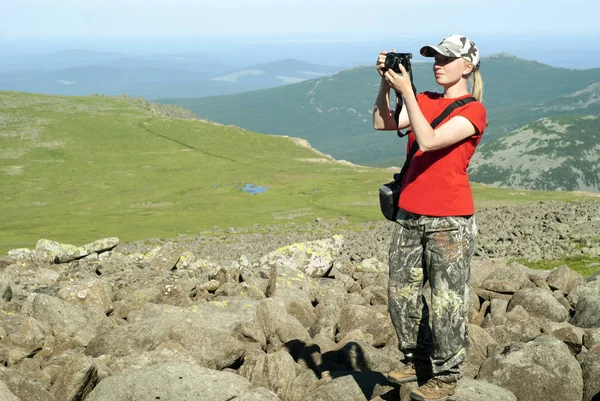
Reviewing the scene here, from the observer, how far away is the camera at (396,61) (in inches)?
369

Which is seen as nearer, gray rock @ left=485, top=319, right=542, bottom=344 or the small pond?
gray rock @ left=485, top=319, right=542, bottom=344

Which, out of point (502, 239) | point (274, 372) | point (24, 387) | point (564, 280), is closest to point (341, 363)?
point (274, 372)

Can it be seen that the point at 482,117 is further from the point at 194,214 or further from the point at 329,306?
the point at 194,214

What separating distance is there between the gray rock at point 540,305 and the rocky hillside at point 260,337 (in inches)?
1.2

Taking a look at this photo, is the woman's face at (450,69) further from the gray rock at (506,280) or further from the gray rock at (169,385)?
the gray rock at (506,280)

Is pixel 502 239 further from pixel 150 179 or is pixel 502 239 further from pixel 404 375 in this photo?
pixel 150 179

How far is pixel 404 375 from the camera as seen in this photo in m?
10.5

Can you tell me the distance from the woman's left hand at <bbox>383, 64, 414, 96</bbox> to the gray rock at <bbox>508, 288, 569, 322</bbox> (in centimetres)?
1036

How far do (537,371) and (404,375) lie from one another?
2871 mm

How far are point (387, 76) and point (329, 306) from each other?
372 inches

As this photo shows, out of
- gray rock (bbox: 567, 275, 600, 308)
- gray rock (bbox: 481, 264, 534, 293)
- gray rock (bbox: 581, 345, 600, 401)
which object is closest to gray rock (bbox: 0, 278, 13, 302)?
gray rock (bbox: 481, 264, 534, 293)

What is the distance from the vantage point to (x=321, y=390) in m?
11.5

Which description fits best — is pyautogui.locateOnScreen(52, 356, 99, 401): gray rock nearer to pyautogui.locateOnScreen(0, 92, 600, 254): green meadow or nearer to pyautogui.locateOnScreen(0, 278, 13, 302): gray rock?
pyautogui.locateOnScreen(0, 278, 13, 302): gray rock

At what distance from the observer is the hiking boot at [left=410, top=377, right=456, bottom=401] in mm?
9750
